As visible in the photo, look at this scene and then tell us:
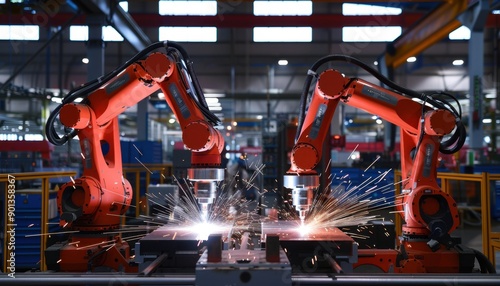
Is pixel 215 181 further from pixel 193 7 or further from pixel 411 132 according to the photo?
pixel 193 7

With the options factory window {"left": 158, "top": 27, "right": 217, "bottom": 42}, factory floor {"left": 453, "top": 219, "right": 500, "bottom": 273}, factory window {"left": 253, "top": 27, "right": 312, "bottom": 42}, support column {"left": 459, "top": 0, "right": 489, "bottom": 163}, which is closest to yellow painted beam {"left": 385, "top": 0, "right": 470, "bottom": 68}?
support column {"left": 459, "top": 0, "right": 489, "bottom": 163}

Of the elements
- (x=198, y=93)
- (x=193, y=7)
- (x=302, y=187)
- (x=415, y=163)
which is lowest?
(x=302, y=187)

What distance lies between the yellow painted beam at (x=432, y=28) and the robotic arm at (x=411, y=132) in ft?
14.8

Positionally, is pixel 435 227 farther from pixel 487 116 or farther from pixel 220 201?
pixel 487 116

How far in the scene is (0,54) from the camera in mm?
13695

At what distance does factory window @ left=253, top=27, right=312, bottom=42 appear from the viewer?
16000mm

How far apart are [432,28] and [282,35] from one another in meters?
8.82

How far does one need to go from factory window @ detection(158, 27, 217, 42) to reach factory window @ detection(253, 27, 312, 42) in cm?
177

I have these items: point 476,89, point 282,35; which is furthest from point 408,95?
point 282,35

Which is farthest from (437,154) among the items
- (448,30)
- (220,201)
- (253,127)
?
(253,127)

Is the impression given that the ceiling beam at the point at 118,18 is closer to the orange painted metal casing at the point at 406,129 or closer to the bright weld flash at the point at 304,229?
the orange painted metal casing at the point at 406,129

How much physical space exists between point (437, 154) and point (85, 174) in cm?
283

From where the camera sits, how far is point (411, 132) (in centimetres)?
362

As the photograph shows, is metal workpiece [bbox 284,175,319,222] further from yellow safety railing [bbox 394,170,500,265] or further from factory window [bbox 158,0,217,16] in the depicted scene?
factory window [bbox 158,0,217,16]
